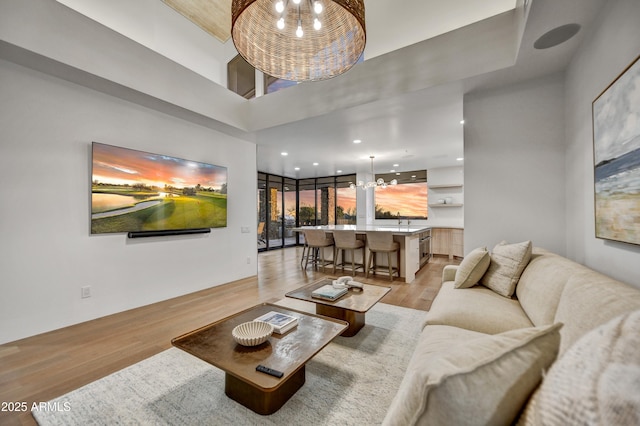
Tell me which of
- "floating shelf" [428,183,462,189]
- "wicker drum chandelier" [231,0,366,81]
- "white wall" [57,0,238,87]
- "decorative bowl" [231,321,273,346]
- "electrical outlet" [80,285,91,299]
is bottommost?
"electrical outlet" [80,285,91,299]

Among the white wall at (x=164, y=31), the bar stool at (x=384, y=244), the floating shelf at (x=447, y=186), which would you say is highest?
the white wall at (x=164, y=31)

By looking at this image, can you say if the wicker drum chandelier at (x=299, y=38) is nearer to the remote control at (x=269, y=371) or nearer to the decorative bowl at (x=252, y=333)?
the decorative bowl at (x=252, y=333)

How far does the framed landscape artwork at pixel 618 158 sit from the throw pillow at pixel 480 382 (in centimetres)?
152

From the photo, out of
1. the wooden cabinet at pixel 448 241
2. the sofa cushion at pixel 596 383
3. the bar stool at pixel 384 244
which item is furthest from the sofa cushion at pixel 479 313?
the wooden cabinet at pixel 448 241

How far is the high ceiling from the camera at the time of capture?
2578mm

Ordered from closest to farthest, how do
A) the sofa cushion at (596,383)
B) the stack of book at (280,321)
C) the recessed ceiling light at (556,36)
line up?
the sofa cushion at (596,383), the stack of book at (280,321), the recessed ceiling light at (556,36)

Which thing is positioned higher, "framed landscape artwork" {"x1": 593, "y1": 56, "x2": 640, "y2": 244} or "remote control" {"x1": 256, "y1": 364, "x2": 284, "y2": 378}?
"framed landscape artwork" {"x1": 593, "y1": 56, "x2": 640, "y2": 244}

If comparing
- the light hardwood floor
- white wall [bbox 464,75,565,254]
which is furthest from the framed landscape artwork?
the light hardwood floor

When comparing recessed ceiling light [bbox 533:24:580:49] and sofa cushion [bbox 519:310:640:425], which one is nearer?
sofa cushion [bbox 519:310:640:425]

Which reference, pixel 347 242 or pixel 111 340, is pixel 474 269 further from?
pixel 111 340

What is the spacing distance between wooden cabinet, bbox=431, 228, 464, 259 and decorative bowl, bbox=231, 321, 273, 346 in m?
6.47

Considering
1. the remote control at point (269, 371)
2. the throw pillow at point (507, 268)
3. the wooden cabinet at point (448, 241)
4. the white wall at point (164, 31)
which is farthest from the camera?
the wooden cabinet at point (448, 241)

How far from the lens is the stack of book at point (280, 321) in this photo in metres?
1.87

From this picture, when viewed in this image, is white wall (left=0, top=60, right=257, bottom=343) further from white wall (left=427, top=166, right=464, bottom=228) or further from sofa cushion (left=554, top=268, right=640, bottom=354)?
white wall (left=427, top=166, right=464, bottom=228)
